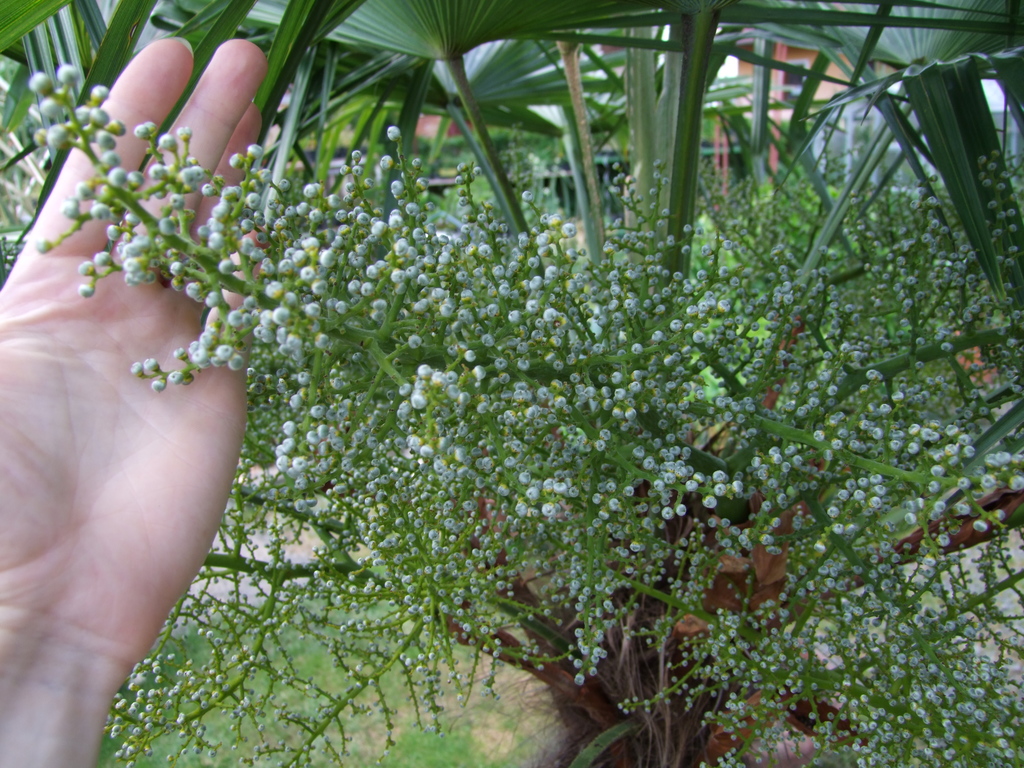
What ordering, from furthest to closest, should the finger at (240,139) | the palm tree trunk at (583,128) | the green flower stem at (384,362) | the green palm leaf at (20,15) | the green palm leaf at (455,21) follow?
the palm tree trunk at (583,128) → the green palm leaf at (455,21) → the finger at (240,139) → the green palm leaf at (20,15) → the green flower stem at (384,362)

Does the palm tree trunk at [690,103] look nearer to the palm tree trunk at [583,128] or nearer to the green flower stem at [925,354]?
the green flower stem at [925,354]

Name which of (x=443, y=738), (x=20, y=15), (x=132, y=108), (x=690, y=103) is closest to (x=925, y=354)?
(x=690, y=103)

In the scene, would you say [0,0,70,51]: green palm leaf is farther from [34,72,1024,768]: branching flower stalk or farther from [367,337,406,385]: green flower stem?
[367,337,406,385]: green flower stem

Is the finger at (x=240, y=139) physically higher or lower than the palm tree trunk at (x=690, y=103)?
higher

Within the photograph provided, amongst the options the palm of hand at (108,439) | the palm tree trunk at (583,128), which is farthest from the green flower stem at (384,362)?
the palm tree trunk at (583,128)

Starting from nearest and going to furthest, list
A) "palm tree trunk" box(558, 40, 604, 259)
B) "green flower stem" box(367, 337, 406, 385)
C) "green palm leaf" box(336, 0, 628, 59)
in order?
"green flower stem" box(367, 337, 406, 385), "green palm leaf" box(336, 0, 628, 59), "palm tree trunk" box(558, 40, 604, 259)

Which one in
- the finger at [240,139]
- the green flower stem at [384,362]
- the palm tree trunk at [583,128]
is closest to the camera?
the green flower stem at [384,362]

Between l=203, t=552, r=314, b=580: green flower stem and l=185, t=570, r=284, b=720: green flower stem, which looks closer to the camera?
l=185, t=570, r=284, b=720: green flower stem

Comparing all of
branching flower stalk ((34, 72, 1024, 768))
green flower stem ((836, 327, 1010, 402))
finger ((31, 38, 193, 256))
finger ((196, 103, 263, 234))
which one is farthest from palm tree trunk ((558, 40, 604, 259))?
finger ((31, 38, 193, 256))
